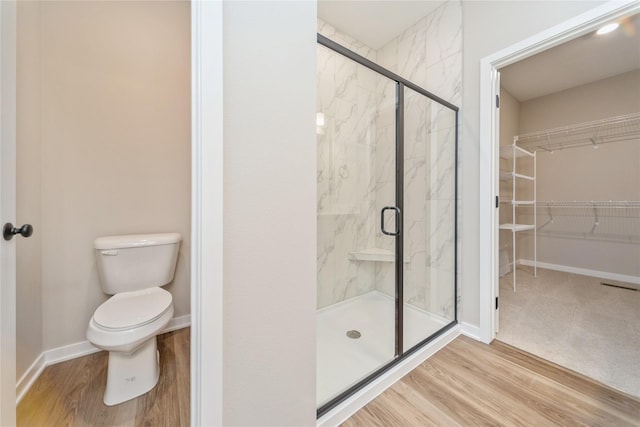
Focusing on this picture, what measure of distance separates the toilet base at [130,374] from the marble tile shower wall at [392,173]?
122cm

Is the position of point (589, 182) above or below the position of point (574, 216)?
above

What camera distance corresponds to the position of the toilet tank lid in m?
1.55

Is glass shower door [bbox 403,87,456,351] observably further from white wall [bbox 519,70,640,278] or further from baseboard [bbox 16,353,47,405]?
white wall [bbox 519,70,640,278]

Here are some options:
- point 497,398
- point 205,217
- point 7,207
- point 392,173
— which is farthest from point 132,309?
point 497,398

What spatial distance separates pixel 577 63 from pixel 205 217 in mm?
4268

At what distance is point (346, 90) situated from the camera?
7.06 ft

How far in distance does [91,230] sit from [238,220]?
1.55 metres

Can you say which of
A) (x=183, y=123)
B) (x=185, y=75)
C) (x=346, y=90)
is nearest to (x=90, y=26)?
(x=185, y=75)

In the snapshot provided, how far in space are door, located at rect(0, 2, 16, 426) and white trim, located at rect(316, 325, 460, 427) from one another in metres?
1.11

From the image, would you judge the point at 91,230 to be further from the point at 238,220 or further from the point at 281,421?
the point at 281,421

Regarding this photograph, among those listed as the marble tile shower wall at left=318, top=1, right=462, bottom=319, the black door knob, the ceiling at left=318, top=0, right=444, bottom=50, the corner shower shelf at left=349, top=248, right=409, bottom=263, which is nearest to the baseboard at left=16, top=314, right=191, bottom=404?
the black door knob

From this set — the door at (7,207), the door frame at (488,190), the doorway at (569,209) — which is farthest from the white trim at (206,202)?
the doorway at (569,209)

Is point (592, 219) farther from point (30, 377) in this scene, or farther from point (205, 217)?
point (30, 377)

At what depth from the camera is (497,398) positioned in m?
1.28
